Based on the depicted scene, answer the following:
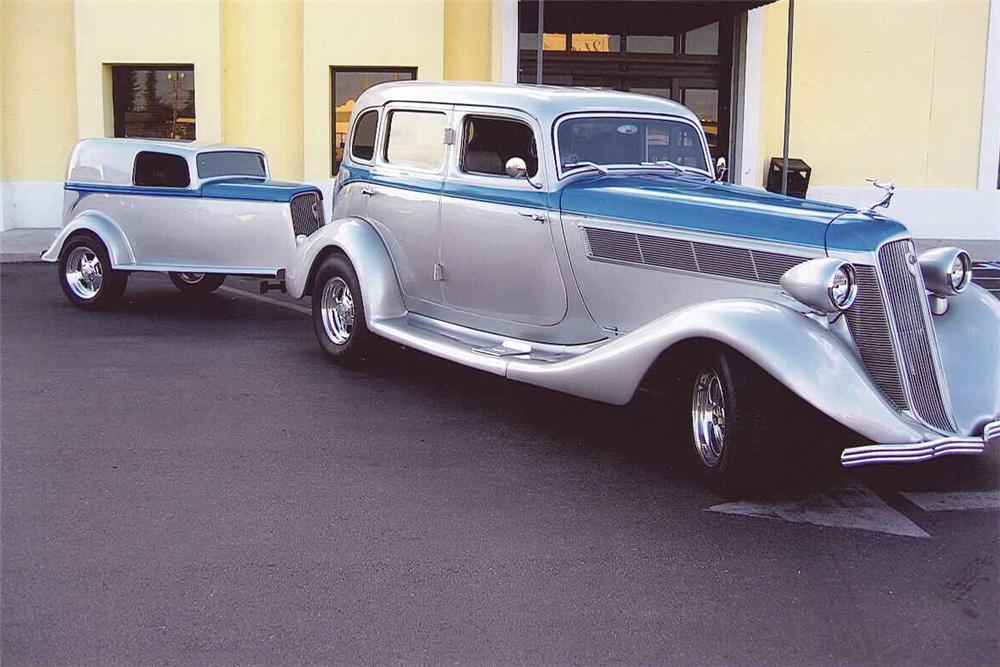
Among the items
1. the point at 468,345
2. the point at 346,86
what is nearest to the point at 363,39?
the point at 346,86

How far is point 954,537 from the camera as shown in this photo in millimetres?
4492

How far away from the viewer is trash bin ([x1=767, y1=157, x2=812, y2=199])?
16.1m

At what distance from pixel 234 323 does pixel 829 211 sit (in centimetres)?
589

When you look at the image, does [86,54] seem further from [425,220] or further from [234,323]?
[425,220]

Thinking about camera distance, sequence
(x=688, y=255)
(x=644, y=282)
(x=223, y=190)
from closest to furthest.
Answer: (x=688, y=255) < (x=644, y=282) < (x=223, y=190)

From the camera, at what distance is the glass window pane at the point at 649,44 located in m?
16.9

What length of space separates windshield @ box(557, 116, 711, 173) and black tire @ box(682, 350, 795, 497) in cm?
186

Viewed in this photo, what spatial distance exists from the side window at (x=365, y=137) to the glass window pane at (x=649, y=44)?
389 inches

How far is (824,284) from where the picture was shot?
179 inches

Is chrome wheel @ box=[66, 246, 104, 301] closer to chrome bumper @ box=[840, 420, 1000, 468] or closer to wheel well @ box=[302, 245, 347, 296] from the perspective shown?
wheel well @ box=[302, 245, 347, 296]

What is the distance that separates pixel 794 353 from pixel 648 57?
13.2 meters

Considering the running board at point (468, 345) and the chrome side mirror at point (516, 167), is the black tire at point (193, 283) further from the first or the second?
the chrome side mirror at point (516, 167)

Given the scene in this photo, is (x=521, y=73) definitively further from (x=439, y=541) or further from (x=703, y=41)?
(x=439, y=541)

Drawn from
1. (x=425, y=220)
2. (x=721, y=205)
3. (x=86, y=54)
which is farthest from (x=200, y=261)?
(x=86, y=54)
